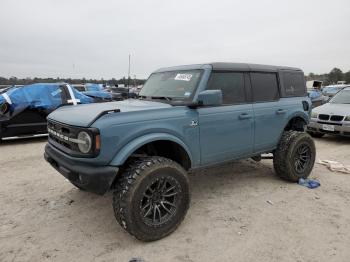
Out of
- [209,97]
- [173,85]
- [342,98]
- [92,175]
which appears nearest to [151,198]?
[92,175]

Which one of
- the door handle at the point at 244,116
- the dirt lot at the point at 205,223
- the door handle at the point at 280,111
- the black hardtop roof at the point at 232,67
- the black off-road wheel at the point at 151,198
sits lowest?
the dirt lot at the point at 205,223

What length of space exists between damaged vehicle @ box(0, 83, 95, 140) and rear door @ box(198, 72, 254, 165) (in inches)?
236

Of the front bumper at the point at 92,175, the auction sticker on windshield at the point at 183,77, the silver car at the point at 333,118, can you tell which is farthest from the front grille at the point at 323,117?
the front bumper at the point at 92,175

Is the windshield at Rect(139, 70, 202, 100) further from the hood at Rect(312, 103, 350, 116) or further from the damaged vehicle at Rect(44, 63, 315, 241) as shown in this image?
the hood at Rect(312, 103, 350, 116)

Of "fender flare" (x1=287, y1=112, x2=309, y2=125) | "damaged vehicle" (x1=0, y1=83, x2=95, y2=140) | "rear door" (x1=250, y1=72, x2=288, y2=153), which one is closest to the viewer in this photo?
"rear door" (x1=250, y1=72, x2=288, y2=153)

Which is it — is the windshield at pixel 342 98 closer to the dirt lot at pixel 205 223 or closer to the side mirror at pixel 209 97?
the dirt lot at pixel 205 223

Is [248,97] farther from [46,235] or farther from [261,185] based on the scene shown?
[46,235]

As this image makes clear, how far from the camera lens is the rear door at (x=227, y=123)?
148 inches

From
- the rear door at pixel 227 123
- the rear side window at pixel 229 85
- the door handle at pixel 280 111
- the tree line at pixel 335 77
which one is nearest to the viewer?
the rear door at pixel 227 123

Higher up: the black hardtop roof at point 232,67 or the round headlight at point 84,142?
the black hardtop roof at point 232,67

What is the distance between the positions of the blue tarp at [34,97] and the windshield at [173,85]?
4.83 m

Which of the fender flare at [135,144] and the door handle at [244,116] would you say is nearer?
the fender flare at [135,144]

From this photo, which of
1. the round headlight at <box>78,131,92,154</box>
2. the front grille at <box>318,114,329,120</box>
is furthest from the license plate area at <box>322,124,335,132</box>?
the round headlight at <box>78,131,92,154</box>

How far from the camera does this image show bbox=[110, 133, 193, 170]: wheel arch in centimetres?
299
